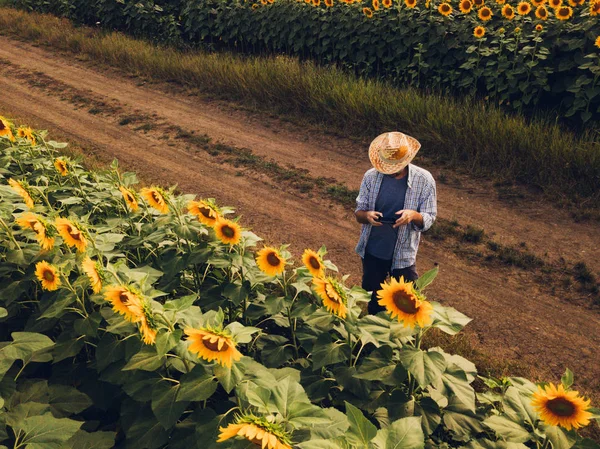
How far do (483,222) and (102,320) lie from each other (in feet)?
14.8

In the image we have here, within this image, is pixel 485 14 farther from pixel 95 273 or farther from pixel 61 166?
pixel 95 273

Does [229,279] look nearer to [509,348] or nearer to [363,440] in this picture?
[363,440]

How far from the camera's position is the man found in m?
3.59

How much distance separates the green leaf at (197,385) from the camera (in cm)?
207

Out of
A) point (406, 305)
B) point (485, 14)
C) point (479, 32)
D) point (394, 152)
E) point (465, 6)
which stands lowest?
point (406, 305)

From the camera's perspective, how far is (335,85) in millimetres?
8727

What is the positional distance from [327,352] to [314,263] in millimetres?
453

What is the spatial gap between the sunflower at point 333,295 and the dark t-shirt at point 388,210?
4.85 feet

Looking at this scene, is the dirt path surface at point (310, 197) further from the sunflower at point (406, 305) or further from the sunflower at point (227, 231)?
the sunflower at point (227, 231)

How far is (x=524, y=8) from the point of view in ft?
26.3

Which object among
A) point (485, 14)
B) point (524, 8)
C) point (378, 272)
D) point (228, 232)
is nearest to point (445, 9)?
point (485, 14)

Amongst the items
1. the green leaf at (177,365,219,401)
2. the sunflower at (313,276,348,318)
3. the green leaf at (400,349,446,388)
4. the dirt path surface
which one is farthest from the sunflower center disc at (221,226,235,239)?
the dirt path surface

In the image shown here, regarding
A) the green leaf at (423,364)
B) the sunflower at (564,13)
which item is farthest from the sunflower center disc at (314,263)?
the sunflower at (564,13)

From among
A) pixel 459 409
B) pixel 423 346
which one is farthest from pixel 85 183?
pixel 459 409
